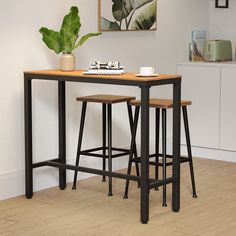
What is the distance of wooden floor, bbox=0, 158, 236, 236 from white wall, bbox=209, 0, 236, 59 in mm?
1852

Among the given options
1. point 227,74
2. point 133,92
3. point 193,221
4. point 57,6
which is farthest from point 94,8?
point 193,221

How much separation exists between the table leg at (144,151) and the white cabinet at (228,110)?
2.13 m

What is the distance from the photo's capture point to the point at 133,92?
5.80m

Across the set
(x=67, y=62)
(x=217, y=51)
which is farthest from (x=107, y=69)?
(x=217, y=51)

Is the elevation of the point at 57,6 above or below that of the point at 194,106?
above

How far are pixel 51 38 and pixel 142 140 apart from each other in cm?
112

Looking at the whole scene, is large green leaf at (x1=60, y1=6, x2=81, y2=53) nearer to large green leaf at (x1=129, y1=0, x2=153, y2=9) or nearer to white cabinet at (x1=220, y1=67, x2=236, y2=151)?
large green leaf at (x1=129, y1=0, x2=153, y2=9)

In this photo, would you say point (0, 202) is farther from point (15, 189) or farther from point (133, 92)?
point (133, 92)

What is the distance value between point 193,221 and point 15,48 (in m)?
1.79

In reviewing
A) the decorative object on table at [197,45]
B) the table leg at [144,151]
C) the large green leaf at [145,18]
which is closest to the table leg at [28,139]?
the table leg at [144,151]

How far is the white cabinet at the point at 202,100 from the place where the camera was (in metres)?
6.04

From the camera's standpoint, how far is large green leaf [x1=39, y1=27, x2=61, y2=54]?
14.9 ft

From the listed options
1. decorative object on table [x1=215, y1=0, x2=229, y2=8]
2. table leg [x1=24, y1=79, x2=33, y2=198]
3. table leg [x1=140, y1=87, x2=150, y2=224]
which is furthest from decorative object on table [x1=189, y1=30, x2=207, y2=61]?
table leg [x1=140, y1=87, x2=150, y2=224]

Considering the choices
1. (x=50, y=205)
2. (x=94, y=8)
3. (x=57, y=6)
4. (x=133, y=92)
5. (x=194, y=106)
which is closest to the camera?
(x=50, y=205)
